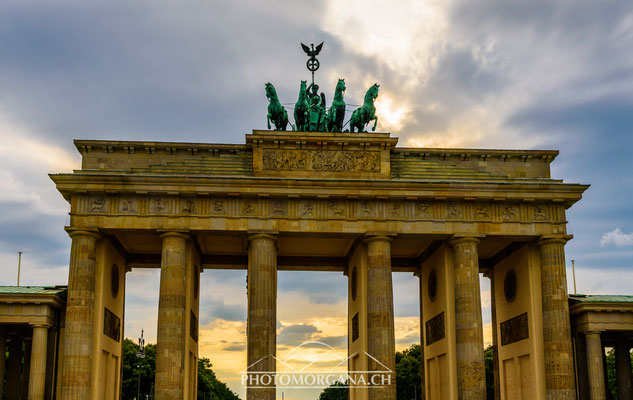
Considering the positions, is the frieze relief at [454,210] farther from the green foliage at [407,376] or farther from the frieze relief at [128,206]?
the green foliage at [407,376]

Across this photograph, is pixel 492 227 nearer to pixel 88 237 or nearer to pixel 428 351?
pixel 428 351

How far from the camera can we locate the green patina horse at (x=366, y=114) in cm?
4625

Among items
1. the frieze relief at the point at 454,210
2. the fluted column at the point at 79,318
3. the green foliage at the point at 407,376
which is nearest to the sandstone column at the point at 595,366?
the frieze relief at the point at 454,210

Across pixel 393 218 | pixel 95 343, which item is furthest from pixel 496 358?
pixel 95 343

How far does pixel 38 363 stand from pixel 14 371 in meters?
7.03

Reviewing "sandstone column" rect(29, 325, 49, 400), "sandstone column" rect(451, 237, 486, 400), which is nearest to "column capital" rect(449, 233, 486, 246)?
"sandstone column" rect(451, 237, 486, 400)

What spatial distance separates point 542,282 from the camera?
43.7 m

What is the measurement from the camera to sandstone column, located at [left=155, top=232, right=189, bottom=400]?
3984cm

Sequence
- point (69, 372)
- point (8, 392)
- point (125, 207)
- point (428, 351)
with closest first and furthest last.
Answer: point (69, 372) < point (125, 207) < point (8, 392) < point (428, 351)

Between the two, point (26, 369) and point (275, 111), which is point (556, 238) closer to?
point (275, 111)

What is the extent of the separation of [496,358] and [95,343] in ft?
87.2

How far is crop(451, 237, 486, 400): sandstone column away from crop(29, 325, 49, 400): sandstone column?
23646 millimetres

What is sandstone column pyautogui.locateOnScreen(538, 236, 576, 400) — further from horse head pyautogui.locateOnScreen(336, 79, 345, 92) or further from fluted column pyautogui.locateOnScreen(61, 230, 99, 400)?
fluted column pyautogui.locateOnScreen(61, 230, 99, 400)

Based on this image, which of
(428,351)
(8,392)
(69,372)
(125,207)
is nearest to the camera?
(69,372)
